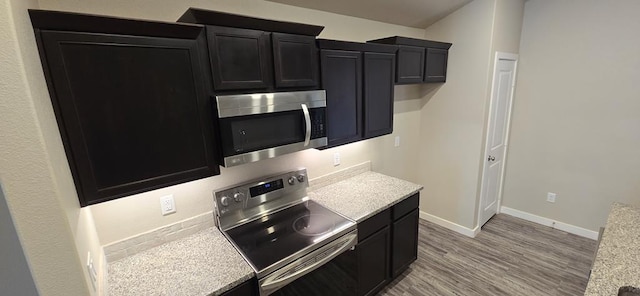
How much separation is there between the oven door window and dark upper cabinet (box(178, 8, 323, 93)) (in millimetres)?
181

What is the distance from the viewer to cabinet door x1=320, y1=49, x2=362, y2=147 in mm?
1985

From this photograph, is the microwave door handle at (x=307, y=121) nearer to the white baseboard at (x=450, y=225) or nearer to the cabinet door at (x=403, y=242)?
the cabinet door at (x=403, y=242)

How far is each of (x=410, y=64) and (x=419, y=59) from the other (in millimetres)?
169

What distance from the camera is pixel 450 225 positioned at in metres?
3.47

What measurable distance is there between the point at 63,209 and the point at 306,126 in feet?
4.11

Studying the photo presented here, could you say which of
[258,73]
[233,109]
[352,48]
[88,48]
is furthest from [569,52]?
[88,48]

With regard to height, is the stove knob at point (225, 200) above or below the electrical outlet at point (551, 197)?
above

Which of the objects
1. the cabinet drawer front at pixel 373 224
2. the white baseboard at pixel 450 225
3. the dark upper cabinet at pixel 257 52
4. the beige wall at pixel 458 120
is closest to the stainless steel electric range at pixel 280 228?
the cabinet drawer front at pixel 373 224

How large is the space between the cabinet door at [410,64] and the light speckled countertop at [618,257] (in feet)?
5.98

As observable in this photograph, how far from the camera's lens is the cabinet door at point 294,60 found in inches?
66.0

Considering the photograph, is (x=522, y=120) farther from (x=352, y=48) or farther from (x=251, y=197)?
(x=251, y=197)

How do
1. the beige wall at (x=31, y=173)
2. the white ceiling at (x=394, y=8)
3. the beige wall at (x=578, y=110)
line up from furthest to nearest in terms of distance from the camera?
1. the beige wall at (x=578, y=110)
2. the white ceiling at (x=394, y=8)
3. the beige wall at (x=31, y=173)

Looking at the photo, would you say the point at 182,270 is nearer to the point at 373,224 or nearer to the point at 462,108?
the point at 373,224

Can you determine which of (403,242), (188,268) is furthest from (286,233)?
(403,242)
